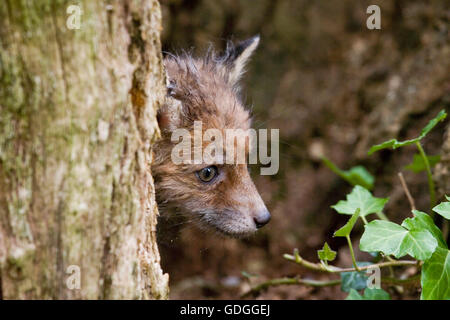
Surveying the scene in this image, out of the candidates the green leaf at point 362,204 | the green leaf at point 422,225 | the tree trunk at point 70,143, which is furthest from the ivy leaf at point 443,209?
the tree trunk at point 70,143

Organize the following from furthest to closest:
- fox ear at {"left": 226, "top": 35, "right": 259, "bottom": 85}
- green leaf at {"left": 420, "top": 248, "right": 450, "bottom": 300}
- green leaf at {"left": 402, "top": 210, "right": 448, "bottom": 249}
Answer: fox ear at {"left": 226, "top": 35, "right": 259, "bottom": 85}
green leaf at {"left": 402, "top": 210, "right": 448, "bottom": 249}
green leaf at {"left": 420, "top": 248, "right": 450, "bottom": 300}

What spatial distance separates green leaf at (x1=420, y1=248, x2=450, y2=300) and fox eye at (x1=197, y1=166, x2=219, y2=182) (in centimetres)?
162

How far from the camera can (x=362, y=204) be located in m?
3.34

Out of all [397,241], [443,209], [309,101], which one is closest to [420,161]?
[443,209]

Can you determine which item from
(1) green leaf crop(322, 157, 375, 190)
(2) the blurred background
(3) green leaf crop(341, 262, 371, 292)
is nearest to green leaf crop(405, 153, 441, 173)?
(1) green leaf crop(322, 157, 375, 190)

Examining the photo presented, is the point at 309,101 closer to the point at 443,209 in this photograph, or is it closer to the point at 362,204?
the point at 362,204

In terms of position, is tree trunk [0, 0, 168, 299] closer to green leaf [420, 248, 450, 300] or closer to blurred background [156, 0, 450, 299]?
green leaf [420, 248, 450, 300]

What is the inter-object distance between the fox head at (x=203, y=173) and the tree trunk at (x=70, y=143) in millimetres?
967

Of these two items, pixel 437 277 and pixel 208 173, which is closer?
pixel 437 277

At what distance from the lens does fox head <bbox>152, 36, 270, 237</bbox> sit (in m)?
3.35

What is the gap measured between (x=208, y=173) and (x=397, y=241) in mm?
1473

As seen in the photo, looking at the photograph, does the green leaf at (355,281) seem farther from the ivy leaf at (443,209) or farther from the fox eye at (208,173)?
the fox eye at (208,173)

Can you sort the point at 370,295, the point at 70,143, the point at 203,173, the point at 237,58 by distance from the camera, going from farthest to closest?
the point at 237,58 → the point at 203,173 → the point at 370,295 → the point at 70,143

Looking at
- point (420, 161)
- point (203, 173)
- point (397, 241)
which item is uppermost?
point (420, 161)
